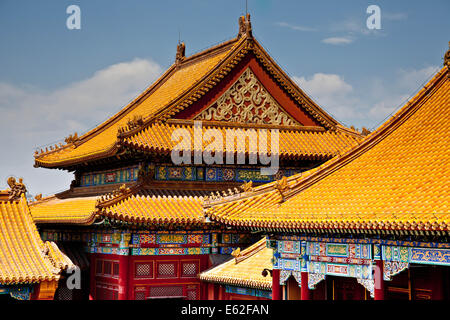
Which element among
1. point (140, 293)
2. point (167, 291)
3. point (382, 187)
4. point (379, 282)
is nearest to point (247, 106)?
point (167, 291)

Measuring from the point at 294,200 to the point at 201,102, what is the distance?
390 inches

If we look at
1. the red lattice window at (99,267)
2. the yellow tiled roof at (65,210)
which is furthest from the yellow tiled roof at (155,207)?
the red lattice window at (99,267)

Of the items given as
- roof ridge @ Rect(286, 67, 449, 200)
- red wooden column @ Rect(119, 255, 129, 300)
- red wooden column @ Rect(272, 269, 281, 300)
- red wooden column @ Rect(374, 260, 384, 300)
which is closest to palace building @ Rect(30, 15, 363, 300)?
red wooden column @ Rect(119, 255, 129, 300)

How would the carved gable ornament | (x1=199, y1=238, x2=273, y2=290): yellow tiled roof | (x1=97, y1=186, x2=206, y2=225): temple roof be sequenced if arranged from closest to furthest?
(x1=199, y1=238, x2=273, y2=290): yellow tiled roof → (x1=97, y1=186, x2=206, y2=225): temple roof → the carved gable ornament

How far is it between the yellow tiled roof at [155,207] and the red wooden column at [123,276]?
2.00 metres

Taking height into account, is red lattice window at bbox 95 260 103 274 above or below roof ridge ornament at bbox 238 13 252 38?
below

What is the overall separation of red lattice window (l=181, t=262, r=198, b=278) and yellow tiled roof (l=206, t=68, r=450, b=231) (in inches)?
271

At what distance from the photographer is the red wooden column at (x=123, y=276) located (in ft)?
79.6

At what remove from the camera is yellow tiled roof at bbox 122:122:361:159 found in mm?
24938

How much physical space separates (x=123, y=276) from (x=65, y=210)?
5531 mm

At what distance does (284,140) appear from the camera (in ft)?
90.2

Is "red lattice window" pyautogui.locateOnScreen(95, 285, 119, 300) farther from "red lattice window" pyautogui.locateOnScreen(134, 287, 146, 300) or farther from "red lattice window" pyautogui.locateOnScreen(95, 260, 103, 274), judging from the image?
"red lattice window" pyautogui.locateOnScreen(134, 287, 146, 300)

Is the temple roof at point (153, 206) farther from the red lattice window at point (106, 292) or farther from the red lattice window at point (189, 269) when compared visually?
the red lattice window at point (106, 292)
